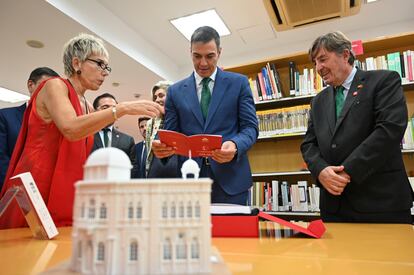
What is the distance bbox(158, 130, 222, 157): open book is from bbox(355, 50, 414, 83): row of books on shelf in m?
2.49

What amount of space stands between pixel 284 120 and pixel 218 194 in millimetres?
1848

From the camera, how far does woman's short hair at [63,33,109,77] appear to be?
4.35ft

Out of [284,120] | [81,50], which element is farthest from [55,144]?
[284,120]

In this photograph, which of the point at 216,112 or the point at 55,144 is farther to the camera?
the point at 216,112

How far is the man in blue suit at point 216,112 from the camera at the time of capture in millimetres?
1380

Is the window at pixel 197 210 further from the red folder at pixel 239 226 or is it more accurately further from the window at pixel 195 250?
the red folder at pixel 239 226

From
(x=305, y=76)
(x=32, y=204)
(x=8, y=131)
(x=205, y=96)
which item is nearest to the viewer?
(x=32, y=204)

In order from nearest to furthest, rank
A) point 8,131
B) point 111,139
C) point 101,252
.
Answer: point 101,252 < point 8,131 < point 111,139

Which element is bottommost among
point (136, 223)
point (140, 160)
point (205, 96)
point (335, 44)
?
point (136, 223)

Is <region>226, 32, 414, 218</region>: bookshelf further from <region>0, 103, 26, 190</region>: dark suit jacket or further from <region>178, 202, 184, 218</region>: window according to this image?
<region>178, 202, 184, 218</region>: window

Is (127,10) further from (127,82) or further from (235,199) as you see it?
(235,199)

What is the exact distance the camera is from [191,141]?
3.11ft

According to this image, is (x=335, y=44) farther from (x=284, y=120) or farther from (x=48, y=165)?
(x=48, y=165)

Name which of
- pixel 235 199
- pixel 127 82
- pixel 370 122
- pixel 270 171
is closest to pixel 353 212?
pixel 370 122
